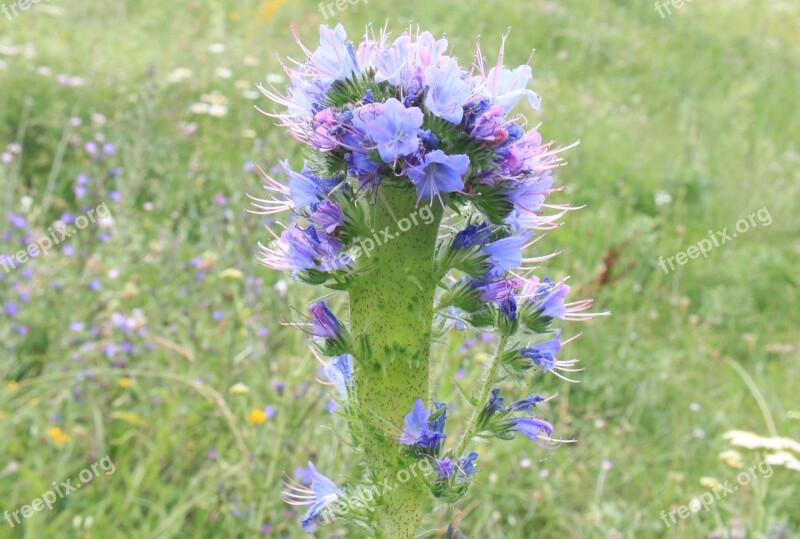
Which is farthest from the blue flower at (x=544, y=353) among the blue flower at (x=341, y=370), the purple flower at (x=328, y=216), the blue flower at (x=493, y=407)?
the purple flower at (x=328, y=216)

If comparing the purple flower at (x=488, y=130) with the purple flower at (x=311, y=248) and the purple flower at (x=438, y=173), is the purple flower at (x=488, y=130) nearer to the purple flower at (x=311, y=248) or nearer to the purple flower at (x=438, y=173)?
the purple flower at (x=438, y=173)

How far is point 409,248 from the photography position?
167 centimetres

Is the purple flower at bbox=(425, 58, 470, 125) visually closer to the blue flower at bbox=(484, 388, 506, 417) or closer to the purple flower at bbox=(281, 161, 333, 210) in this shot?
the purple flower at bbox=(281, 161, 333, 210)

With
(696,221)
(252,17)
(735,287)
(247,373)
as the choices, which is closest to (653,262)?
(735,287)

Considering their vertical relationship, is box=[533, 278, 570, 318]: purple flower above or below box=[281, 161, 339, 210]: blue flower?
below

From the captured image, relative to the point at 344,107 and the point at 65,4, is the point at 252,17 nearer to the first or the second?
the point at 65,4

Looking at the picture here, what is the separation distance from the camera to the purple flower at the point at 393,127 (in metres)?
1.46

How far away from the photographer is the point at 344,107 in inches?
64.5

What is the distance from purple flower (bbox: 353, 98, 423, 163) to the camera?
146cm

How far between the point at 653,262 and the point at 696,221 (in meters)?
1.31

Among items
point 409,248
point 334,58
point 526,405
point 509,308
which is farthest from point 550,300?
point 334,58

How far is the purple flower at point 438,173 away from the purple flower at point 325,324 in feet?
1.21

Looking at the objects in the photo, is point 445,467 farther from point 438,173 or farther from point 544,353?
point 438,173

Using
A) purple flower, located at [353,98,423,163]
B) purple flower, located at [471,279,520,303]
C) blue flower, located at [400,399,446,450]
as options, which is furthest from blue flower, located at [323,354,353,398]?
purple flower, located at [353,98,423,163]
